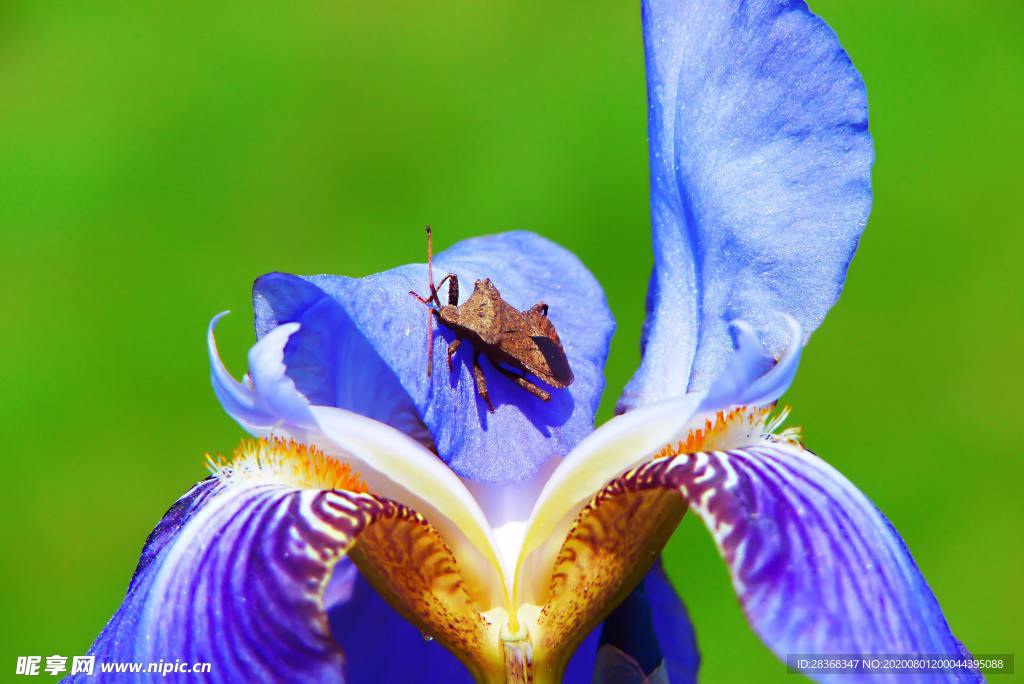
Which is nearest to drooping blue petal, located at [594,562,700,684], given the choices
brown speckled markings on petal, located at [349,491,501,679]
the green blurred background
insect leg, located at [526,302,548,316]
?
brown speckled markings on petal, located at [349,491,501,679]

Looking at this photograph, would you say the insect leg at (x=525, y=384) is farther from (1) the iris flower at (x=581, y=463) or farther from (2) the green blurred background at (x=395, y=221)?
(2) the green blurred background at (x=395, y=221)

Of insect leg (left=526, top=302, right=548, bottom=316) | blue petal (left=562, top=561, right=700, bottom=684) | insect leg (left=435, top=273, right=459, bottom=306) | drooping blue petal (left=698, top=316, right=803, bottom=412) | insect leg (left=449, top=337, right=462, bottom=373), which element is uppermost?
insect leg (left=435, top=273, right=459, bottom=306)

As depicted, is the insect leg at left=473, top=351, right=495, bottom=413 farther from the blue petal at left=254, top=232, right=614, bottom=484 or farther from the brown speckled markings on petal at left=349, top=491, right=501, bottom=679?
the brown speckled markings on petal at left=349, top=491, right=501, bottom=679

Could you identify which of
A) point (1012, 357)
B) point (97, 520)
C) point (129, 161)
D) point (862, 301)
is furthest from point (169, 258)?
point (1012, 357)

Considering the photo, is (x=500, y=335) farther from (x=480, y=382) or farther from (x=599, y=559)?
(x=599, y=559)

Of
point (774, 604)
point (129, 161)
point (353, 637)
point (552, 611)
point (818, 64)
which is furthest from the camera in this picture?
point (129, 161)

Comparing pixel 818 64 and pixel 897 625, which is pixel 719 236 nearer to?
pixel 818 64
